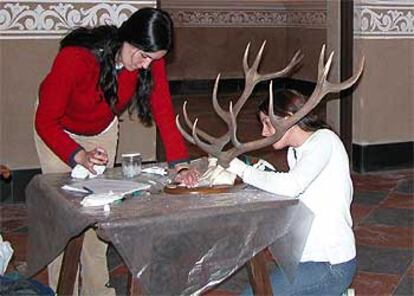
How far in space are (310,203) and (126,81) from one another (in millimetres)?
822

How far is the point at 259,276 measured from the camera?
2.14 m

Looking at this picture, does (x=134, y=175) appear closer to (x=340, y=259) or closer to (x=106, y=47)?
(x=106, y=47)

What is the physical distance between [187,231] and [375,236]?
6.88 ft

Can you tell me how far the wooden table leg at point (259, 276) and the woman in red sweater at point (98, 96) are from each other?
59 cm

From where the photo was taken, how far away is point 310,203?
86.1 inches

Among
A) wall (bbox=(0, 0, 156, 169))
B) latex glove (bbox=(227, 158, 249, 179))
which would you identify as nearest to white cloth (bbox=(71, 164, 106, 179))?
latex glove (bbox=(227, 158, 249, 179))

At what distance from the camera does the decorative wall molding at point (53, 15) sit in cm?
423

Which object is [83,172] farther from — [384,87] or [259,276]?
[384,87]

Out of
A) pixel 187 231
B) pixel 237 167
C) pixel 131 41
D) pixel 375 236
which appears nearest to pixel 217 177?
pixel 237 167

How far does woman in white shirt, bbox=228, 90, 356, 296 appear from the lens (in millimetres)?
2154

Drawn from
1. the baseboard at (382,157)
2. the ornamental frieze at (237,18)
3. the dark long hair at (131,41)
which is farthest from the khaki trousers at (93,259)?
the ornamental frieze at (237,18)

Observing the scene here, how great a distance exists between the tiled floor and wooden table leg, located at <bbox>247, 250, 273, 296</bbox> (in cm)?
95

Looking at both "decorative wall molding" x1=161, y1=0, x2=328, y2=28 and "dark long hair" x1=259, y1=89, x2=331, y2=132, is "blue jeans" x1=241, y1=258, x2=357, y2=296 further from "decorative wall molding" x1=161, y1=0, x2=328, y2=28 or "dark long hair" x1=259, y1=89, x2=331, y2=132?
"decorative wall molding" x1=161, y1=0, x2=328, y2=28

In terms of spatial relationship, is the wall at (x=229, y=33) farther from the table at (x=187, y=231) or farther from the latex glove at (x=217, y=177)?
the table at (x=187, y=231)
